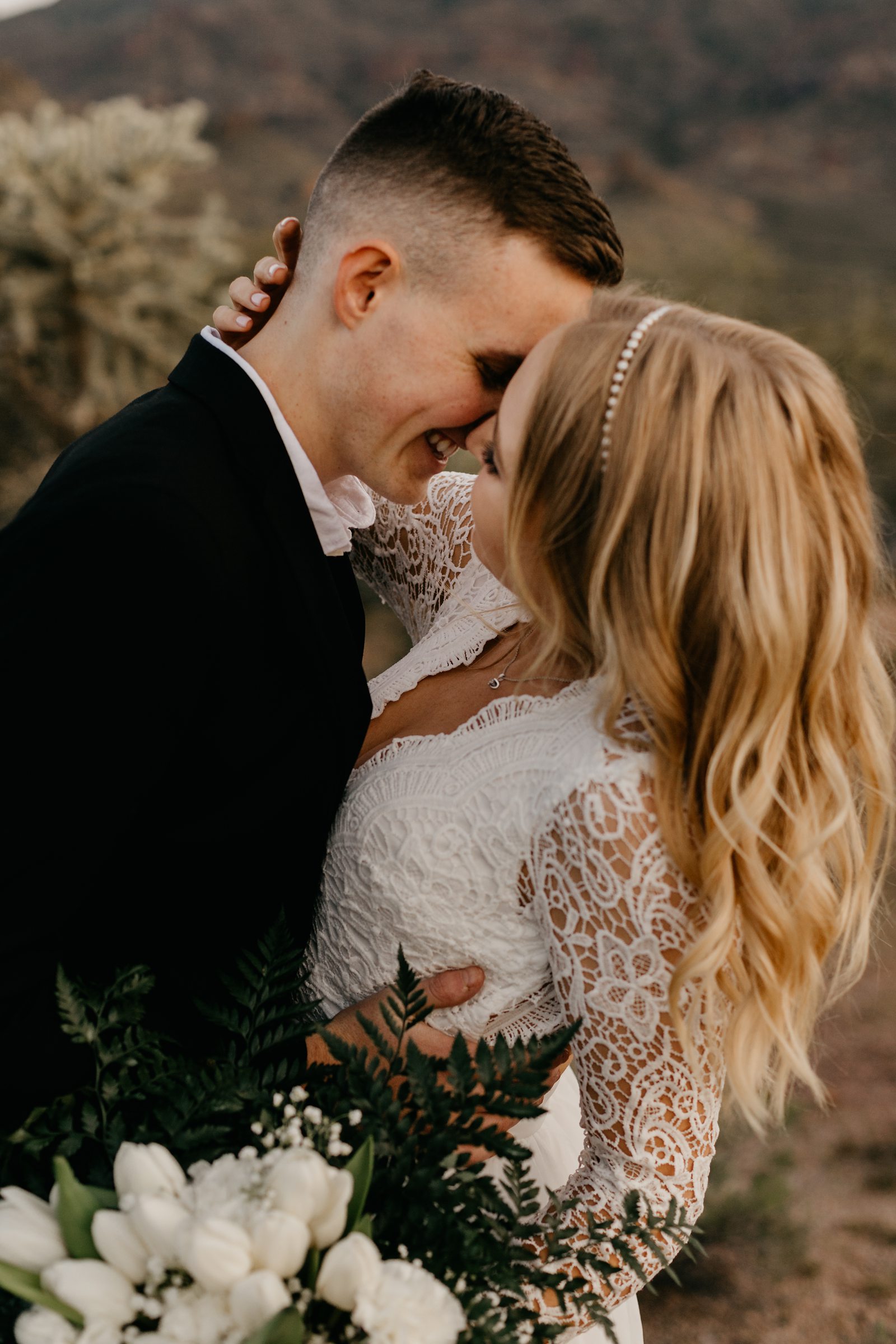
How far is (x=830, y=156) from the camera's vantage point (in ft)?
85.6

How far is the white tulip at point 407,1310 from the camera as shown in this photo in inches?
37.6

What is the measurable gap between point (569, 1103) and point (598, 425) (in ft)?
5.14

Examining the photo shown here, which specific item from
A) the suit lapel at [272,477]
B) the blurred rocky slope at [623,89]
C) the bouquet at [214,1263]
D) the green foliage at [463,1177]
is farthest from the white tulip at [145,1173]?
the blurred rocky slope at [623,89]

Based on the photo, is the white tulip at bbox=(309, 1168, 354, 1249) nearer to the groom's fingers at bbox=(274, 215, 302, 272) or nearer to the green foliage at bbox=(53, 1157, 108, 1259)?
the green foliage at bbox=(53, 1157, 108, 1259)

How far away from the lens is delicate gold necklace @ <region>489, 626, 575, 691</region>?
1.96 metres

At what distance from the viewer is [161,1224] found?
994 millimetres

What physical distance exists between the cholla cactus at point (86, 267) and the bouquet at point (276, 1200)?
749cm

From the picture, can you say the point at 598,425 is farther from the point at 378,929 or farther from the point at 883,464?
the point at 883,464

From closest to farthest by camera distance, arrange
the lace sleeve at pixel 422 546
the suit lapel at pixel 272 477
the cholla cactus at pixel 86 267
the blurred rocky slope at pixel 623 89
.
Answer: 1. the suit lapel at pixel 272 477
2. the lace sleeve at pixel 422 546
3. the cholla cactus at pixel 86 267
4. the blurred rocky slope at pixel 623 89

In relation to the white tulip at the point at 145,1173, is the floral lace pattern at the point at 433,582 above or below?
above

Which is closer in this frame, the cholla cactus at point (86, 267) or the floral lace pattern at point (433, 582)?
the floral lace pattern at point (433, 582)

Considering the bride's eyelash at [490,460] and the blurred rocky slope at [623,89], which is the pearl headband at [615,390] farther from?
the blurred rocky slope at [623,89]

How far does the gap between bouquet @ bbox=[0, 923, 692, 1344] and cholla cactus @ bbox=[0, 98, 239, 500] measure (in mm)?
7485

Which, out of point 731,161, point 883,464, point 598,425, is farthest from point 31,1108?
point 731,161
